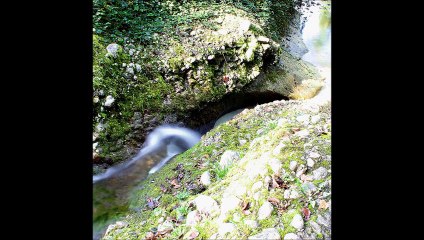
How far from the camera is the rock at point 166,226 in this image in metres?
2.99

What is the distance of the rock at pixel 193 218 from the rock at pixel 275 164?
0.82m

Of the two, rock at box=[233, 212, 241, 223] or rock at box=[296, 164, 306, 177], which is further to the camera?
rock at box=[296, 164, 306, 177]

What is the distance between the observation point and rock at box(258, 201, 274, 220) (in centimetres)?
258

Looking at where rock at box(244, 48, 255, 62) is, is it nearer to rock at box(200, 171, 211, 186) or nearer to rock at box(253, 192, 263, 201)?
rock at box(200, 171, 211, 186)

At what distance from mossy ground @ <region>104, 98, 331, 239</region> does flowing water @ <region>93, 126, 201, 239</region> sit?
21 centimetres

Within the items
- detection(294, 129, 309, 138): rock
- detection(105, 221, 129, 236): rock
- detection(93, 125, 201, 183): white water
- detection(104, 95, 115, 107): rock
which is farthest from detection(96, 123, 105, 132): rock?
detection(294, 129, 309, 138): rock

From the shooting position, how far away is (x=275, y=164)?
306 cm
